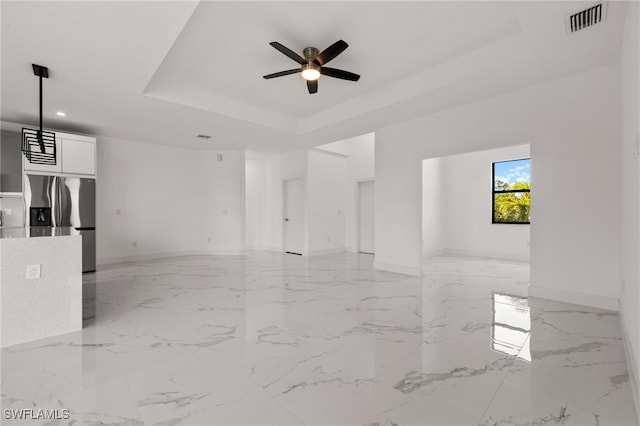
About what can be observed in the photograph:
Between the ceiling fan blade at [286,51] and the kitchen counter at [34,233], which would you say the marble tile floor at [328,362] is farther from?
the ceiling fan blade at [286,51]

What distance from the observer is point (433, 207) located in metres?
7.12

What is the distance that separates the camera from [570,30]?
2.50 metres

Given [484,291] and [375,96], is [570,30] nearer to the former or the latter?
[375,96]

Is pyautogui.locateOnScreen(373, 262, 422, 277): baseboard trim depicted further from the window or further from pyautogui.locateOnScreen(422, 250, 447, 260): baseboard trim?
the window

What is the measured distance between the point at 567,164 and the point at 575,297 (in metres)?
1.49

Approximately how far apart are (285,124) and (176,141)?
2604 millimetres

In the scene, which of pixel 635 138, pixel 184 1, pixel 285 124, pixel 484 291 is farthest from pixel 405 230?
pixel 184 1

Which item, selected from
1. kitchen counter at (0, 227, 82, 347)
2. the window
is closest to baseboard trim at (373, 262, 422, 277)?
the window

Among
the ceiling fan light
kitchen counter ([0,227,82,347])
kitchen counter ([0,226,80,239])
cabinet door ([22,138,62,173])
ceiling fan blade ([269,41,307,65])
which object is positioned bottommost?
kitchen counter ([0,227,82,347])

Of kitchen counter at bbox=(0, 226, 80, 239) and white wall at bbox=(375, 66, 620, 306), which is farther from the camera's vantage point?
white wall at bbox=(375, 66, 620, 306)

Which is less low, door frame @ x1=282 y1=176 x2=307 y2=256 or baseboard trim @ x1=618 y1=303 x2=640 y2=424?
door frame @ x1=282 y1=176 x2=307 y2=256

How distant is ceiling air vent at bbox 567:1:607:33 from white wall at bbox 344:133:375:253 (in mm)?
4970

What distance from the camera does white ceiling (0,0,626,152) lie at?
7.93ft

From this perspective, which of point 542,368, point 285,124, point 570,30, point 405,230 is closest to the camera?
point 542,368
